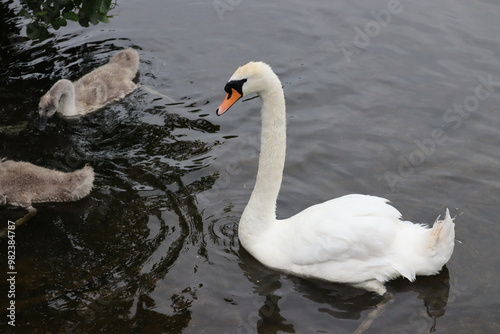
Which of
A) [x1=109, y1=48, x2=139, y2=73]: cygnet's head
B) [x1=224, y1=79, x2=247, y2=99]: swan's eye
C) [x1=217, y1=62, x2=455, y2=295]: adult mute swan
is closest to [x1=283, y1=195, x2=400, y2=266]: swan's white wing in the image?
[x1=217, y1=62, x2=455, y2=295]: adult mute swan

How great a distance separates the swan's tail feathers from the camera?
6.50 m

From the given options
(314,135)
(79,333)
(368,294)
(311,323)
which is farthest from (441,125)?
(79,333)

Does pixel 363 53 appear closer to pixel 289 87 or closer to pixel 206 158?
pixel 289 87

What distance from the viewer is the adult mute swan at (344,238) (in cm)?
663

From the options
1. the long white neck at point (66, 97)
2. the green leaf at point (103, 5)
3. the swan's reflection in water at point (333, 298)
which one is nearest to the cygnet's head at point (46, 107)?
the long white neck at point (66, 97)

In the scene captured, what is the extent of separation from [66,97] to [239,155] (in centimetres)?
265

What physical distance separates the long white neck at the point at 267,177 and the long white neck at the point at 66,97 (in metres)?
3.78

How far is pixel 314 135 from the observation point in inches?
367

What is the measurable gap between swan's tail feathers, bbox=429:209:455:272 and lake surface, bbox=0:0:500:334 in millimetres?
399

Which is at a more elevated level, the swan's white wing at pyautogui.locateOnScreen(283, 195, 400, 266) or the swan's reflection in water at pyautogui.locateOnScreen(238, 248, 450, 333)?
the swan's white wing at pyautogui.locateOnScreen(283, 195, 400, 266)

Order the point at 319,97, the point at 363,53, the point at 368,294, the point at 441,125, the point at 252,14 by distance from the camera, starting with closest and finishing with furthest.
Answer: the point at 368,294
the point at 441,125
the point at 319,97
the point at 363,53
the point at 252,14

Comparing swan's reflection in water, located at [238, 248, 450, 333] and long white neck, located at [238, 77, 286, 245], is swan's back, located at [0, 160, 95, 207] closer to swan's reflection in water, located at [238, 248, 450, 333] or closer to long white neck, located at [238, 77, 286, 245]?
long white neck, located at [238, 77, 286, 245]

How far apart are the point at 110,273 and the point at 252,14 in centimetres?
673

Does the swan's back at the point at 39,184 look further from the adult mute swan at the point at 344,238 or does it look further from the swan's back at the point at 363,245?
the swan's back at the point at 363,245
